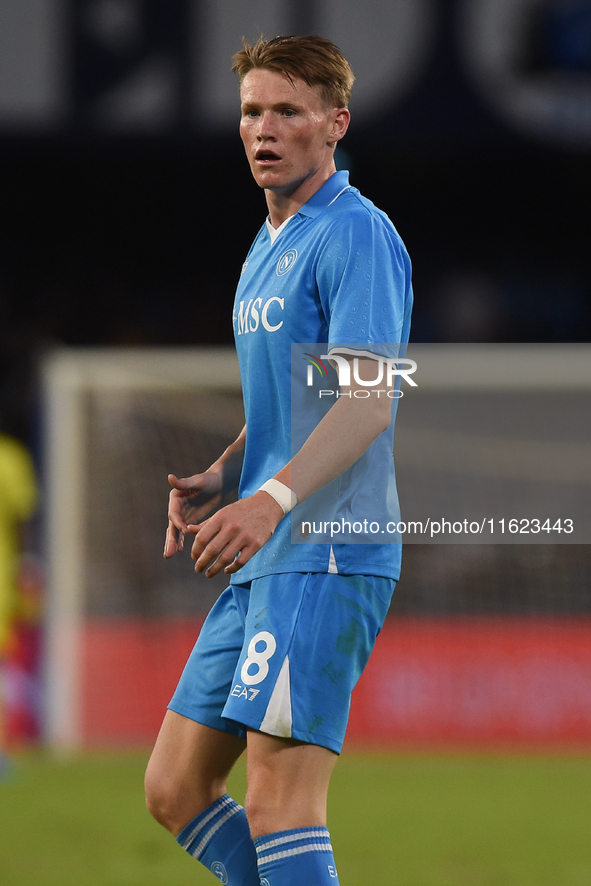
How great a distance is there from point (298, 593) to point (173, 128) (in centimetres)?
715

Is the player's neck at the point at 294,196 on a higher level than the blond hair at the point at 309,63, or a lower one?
lower

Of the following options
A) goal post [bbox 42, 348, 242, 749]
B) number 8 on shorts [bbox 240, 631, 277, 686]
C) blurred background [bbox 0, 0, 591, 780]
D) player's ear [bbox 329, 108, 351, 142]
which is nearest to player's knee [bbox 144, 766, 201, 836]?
number 8 on shorts [bbox 240, 631, 277, 686]

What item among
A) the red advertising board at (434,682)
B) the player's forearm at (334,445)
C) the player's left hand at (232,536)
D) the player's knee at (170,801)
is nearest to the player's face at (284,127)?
the player's forearm at (334,445)

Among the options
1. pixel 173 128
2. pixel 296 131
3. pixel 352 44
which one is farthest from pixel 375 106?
pixel 296 131

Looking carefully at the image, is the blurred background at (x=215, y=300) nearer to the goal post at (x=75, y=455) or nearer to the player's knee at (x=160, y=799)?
the goal post at (x=75, y=455)

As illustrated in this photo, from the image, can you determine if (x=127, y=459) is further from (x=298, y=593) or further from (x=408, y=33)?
(x=298, y=593)

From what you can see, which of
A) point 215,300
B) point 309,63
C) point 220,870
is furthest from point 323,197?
point 215,300

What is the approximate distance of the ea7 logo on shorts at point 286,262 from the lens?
7.04 feet

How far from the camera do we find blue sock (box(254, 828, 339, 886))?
2008 millimetres

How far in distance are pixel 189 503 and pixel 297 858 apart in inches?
26.6

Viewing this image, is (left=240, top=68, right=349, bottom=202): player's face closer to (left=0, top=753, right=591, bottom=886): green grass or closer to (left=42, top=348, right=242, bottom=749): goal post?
(left=0, top=753, right=591, bottom=886): green grass

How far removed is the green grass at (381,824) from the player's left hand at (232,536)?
2.43m

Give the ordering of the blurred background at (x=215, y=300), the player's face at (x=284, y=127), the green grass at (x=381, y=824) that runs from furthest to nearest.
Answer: the blurred background at (x=215, y=300), the green grass at (x=381, y=824), the player's face at (x=284, y=127)

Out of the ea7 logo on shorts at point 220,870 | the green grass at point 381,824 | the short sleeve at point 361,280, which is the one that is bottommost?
the green grass at point 381,824
